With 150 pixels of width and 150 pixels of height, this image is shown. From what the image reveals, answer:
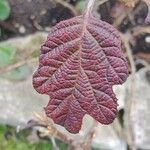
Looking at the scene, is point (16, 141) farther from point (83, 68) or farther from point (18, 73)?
point (83, 68)

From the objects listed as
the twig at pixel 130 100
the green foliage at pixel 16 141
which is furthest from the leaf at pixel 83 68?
the green foliage at pixel 16 141

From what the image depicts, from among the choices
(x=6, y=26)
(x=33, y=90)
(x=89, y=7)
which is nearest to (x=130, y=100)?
(x=33, y=90)

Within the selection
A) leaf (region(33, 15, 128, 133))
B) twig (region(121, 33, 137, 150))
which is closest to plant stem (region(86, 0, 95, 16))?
leaf (region(33, 15, 128, 133))

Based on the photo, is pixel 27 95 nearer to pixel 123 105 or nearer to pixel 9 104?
pixel 9 104

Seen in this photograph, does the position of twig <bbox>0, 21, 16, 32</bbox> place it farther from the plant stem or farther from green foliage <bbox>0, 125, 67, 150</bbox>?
the plant stem

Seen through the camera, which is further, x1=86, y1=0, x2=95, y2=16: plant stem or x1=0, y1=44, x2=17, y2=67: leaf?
x1=0, y1=44, x2=17, y2=67: leaf

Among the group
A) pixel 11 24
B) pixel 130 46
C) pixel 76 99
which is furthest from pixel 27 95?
pixel 76 99

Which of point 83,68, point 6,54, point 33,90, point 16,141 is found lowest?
point 16,141
